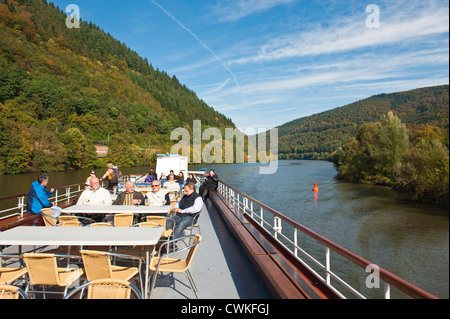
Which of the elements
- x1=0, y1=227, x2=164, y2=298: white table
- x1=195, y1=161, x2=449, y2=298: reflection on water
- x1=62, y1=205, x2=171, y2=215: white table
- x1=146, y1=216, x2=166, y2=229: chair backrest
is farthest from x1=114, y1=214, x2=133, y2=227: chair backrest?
x1=195, y1=161, x2=449, y2=298: reflection on water

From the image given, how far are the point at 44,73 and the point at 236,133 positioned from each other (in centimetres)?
5603

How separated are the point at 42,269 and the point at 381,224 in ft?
11.0

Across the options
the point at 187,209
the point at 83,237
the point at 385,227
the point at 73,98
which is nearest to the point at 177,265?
the point at 83,237

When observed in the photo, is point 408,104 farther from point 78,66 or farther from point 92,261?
point 78,66

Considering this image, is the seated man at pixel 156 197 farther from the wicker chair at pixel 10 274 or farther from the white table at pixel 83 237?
the wicker chair at pixel 10 274

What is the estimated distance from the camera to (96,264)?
8.41 feet

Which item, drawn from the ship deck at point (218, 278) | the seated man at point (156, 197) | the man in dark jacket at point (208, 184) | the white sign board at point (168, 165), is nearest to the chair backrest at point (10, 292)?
the ship deck at point (218, 278)

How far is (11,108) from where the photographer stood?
49.3 meters

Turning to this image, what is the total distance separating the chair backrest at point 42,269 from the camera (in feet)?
8.27

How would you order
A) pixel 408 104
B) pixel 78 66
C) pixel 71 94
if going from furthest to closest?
1. pixel 78 66
2. pixel 71 94
3. pixel 408 104

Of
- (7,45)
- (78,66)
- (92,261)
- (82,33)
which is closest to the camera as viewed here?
(92,261)

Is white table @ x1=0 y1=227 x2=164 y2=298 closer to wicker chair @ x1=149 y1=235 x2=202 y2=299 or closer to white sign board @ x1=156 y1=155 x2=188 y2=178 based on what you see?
wicker chair @ x1=149 y1=235 x2=202 y2=299
